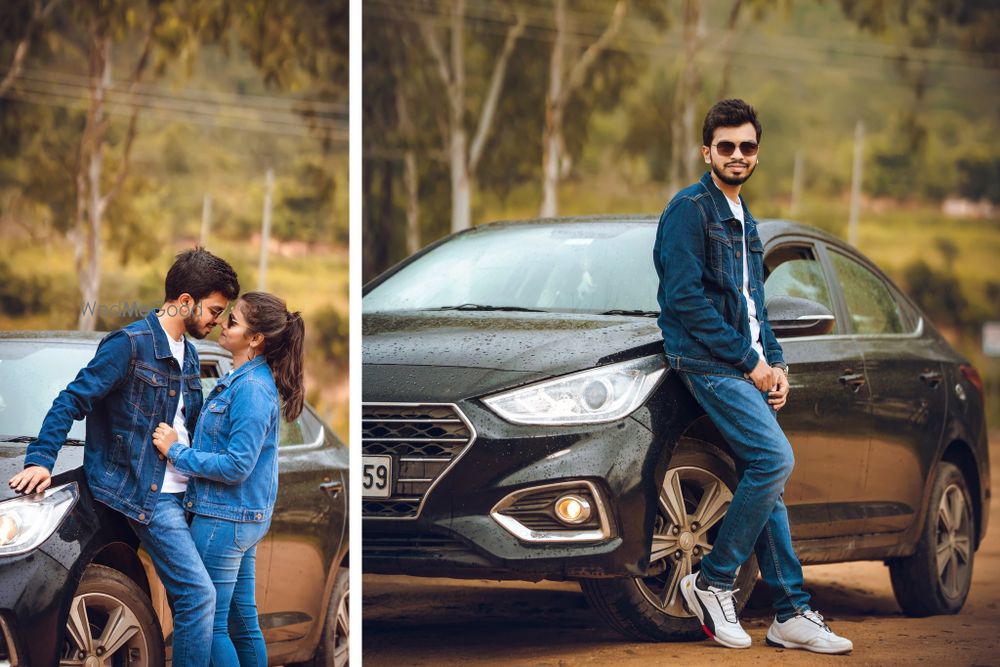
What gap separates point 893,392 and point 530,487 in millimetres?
2303

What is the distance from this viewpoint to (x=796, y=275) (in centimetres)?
697

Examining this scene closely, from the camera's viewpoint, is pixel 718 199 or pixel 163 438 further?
pixel 718 199

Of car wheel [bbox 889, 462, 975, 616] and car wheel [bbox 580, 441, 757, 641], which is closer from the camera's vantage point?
car wheel [bbox 580, 441, 757, 641]

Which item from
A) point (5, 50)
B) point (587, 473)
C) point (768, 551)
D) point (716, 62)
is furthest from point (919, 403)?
point (716, 62)

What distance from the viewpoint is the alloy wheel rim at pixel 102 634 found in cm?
449

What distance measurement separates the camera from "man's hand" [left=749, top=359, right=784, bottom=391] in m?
5.78

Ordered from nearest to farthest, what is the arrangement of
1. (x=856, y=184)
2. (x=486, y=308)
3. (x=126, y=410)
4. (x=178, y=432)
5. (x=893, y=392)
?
1. (x=126, y=410)
2. (x=178, y=432)
3. (x=486, y=308)
4. (x=893, y=392)
5. (x=856, y=184)

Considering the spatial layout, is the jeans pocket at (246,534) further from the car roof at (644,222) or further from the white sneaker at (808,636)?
the car roof at (644,222)

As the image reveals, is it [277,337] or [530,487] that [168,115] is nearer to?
[530,487]

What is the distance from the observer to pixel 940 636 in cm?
691

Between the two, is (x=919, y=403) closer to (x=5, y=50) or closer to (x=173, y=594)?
(x=173, y=594)

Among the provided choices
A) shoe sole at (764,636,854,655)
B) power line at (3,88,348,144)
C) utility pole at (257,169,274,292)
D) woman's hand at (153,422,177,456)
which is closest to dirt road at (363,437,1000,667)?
shoe sole at (764,636,854,655)

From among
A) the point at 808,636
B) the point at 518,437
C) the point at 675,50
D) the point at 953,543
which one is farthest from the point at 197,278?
the point at 675,50

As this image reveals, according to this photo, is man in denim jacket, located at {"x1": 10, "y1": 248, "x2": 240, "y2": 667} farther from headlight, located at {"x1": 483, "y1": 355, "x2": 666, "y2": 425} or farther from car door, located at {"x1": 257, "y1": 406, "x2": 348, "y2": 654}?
headlight, located at {"x1": 483, "y1": 355, "x2": 666, "y2": 425}
